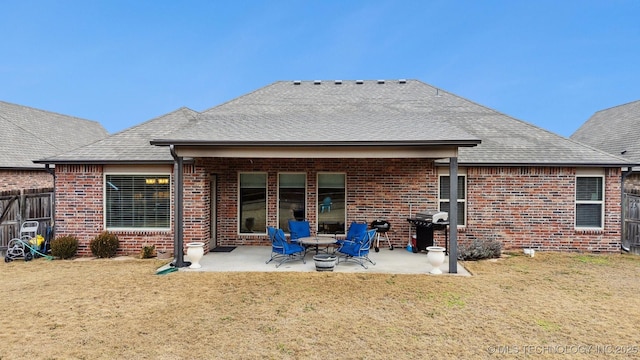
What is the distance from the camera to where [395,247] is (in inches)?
409

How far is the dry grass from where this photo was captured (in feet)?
14.5

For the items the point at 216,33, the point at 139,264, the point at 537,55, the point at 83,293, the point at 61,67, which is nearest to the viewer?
the point at 83,293

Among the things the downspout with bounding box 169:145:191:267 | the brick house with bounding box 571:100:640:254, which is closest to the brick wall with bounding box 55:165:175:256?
the downspout with bounding box 169:145:191:267

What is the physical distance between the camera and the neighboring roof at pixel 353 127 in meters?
7.85

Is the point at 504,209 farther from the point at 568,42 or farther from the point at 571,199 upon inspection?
the point at 568,42

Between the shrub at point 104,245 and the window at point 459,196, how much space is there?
9.14 meters

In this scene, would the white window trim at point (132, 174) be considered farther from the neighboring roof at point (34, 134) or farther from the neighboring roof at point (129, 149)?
the neighboring roof at point (34, 134)

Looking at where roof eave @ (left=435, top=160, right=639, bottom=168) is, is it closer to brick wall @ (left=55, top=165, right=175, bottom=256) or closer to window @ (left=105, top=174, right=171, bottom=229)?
window @ (left=105, top=174, right=171, bottom=229)

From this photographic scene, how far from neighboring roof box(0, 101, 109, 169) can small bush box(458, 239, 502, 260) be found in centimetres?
1597

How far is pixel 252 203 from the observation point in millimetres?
10727

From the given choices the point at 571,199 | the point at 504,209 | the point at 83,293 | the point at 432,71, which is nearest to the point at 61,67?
the point at 83,293

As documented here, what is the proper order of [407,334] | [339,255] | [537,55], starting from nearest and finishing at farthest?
[407,334] < [339,255] < [537,55]

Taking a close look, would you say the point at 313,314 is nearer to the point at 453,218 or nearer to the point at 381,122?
the point at 453,218

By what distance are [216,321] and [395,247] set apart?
637cm
